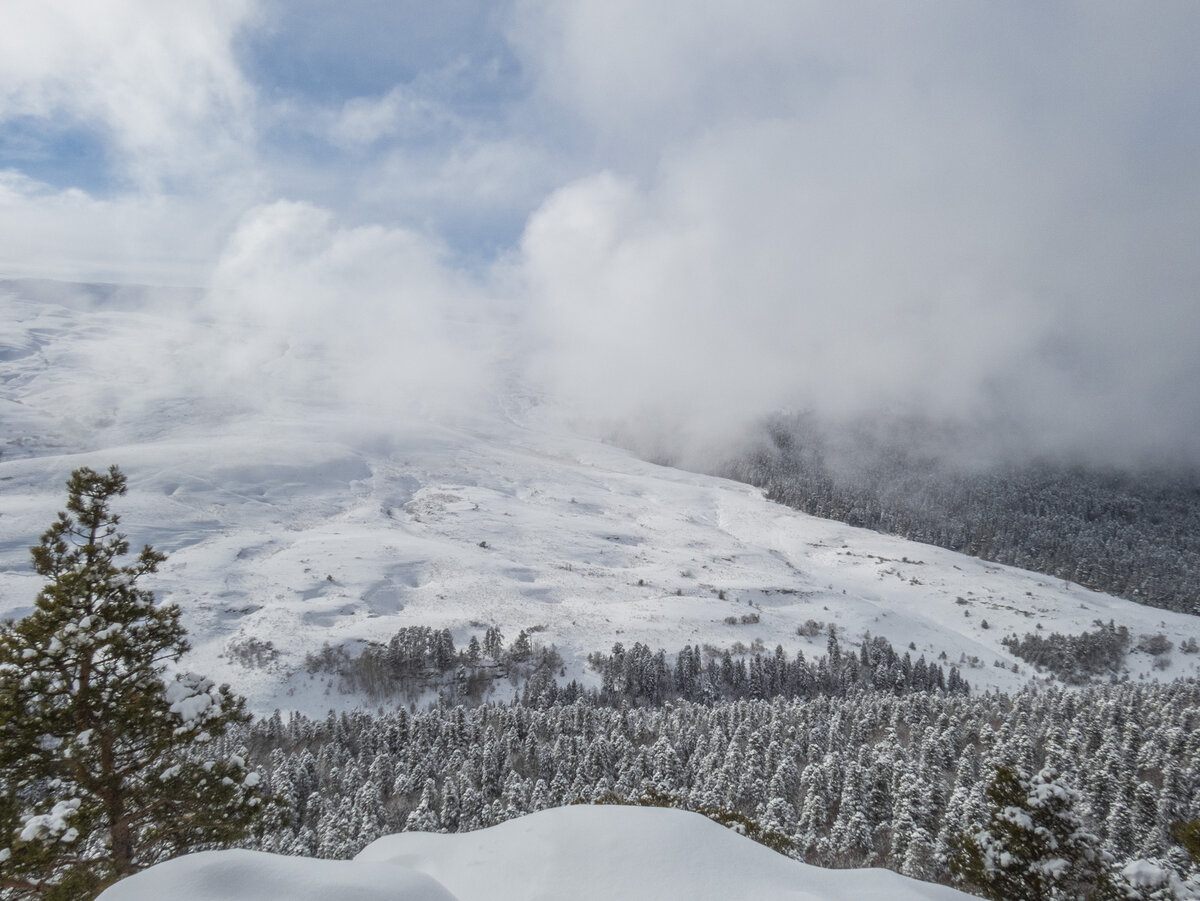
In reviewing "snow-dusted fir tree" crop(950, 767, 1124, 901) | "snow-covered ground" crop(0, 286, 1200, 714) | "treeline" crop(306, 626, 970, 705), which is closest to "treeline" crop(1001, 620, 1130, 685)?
"snow-covered ground" crop(0, 286, 1200, 714)

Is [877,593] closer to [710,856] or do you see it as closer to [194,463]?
[710,856]

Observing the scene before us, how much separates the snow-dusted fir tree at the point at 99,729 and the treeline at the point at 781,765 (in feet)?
136

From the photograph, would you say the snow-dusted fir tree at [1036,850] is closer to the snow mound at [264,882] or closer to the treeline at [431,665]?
the snow mound at [264,882]

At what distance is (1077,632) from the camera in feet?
484

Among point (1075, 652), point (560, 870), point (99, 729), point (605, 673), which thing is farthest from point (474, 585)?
point (1075, 652)

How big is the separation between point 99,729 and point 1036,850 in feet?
77.9

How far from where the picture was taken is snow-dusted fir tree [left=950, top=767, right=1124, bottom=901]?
50.4 feet

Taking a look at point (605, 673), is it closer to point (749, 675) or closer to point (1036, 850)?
point (749, 675)

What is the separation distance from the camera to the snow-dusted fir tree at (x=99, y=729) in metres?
10.4

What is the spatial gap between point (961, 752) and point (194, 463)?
755ft

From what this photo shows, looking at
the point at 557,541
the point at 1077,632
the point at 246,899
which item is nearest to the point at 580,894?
the point at 246,899

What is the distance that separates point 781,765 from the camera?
217ft

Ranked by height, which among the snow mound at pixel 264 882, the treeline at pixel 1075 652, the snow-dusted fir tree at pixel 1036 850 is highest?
the snow mound at pixel 264 882

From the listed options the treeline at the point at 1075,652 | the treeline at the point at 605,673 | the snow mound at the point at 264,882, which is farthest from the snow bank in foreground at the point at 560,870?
the treeline at the point at 1075,652
